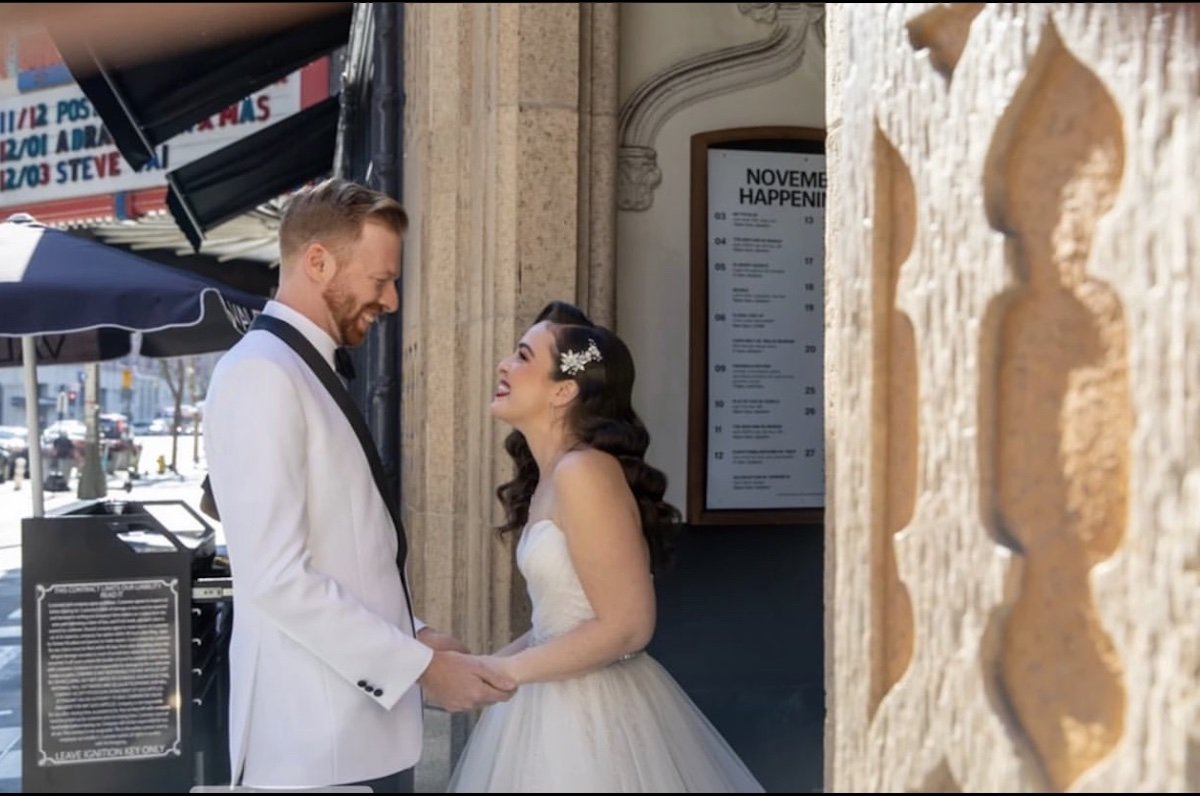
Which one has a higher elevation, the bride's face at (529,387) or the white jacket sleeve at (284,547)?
the bride's face at (529,387)

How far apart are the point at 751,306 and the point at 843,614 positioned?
4413 millimetres

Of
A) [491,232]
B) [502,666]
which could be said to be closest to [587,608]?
[502,666]

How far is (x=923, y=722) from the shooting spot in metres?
0.89

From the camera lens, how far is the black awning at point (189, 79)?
5918 mm

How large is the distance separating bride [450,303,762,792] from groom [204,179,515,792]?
1.00ft

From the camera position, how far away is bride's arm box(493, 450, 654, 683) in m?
2.89

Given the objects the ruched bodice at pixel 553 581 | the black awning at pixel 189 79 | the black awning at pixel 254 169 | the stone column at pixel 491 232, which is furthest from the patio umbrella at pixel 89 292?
the ruched bodice at pixel 553 581

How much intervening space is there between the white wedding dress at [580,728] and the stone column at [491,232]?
155cm

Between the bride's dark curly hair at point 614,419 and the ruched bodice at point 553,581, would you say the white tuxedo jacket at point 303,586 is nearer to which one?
the ruched bodice at point 553,581

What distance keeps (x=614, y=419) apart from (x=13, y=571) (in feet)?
35.9

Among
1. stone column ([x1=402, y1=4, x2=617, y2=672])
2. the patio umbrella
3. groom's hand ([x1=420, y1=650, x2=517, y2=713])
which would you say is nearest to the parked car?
the patio umbrella

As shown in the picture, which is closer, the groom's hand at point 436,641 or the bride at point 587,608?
the bride at point 587,608

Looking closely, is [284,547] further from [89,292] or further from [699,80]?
[89,292]

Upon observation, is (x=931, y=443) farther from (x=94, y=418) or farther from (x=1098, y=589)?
(x=94, y=418)
